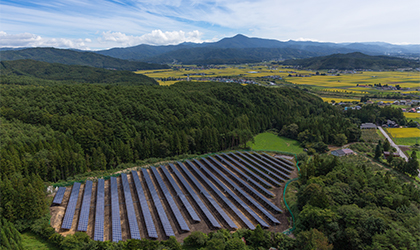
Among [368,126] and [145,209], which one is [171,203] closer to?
[145,209]

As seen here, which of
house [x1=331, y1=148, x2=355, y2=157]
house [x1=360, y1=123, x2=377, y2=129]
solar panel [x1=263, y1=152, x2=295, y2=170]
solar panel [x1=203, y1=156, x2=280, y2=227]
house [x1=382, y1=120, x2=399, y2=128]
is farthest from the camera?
house [x1=382, y1=120, x2=399, y2=128]

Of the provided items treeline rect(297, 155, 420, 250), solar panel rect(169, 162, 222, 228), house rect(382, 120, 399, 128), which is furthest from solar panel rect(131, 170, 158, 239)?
house rect(382, 120, 399, 128)

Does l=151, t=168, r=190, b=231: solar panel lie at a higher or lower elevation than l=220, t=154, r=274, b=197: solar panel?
higher

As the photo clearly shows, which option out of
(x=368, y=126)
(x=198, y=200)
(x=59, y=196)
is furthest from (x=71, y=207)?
(x=368, y=126)

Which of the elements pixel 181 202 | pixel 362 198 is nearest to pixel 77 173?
pixel 181 202

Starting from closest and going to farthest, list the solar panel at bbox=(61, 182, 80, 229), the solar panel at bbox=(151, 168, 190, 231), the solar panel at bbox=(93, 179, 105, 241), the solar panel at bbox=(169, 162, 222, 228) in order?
the solar panel at bbox=(93, 179, 105, 241) → the solar panel at bbox=(61, 182, 80, 229) → the solar panel at bbox=(151, 168, 190, 231) → the solar panel at bbox=(169, 162, 222, 228)

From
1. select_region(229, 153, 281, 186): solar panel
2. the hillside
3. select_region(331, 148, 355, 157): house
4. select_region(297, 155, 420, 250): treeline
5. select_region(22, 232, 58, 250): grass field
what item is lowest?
select_region(331, 148, 355, 157): house

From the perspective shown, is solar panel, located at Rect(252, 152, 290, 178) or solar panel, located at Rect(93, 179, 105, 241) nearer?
solar panel, located at Rect(93, 179, 105, 241)

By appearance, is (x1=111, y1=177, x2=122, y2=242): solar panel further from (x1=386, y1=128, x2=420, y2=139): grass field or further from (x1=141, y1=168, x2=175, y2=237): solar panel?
(x1=386, y1=128, x2=420, y2=139): grass field
